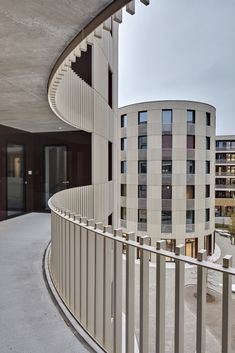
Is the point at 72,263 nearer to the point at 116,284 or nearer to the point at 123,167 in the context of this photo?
the point at 116,284

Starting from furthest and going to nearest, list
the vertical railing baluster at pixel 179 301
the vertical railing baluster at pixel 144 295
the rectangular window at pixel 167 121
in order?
the rectangular window at pixel 167 121
the vertical railing baluster at pixel 144 295
the vertical railing baluster at pixel 179 301

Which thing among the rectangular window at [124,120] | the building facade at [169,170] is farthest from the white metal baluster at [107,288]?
the rectangular window at [124,120]

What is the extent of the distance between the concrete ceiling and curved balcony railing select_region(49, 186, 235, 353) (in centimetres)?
176

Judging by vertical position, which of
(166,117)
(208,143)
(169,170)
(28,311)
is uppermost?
(166,117)

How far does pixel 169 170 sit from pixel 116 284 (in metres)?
17.0

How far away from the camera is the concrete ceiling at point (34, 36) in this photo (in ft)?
7.77

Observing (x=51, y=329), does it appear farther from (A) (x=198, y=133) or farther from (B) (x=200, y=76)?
(B) (x=200, y=76)

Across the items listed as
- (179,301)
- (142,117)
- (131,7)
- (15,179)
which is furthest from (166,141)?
(179,301)

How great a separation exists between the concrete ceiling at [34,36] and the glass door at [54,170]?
15.8 ft

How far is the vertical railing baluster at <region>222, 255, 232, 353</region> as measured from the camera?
1356mm

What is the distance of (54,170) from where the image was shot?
33.2ft

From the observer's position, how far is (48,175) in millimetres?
10102

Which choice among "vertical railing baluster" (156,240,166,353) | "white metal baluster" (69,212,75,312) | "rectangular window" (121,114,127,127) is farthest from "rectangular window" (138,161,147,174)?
"vertical railing baluster" (156,240,166,353)

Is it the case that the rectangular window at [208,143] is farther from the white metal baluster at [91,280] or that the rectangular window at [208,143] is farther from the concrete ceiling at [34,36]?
the white metal baluster at [91,280]
